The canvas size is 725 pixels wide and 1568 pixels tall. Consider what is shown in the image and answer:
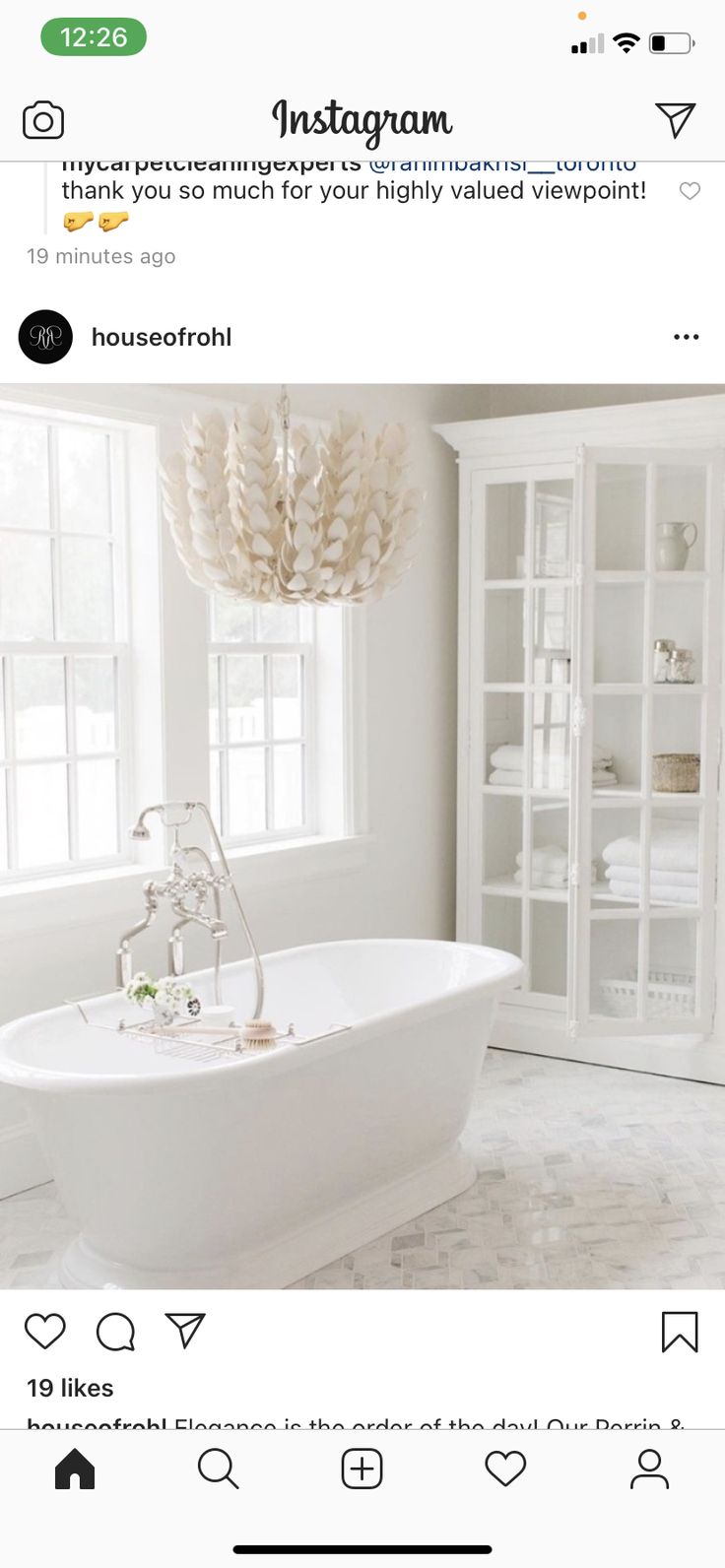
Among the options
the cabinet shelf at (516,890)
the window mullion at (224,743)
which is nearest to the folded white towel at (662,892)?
the cabinet shelf at (516,890)

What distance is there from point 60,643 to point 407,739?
55.2 inches

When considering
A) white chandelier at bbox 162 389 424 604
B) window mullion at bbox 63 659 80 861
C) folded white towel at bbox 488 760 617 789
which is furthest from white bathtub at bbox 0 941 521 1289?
folded white towel at bbox 488 760 617 789

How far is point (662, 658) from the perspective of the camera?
3986 mm

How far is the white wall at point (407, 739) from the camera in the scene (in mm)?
3982

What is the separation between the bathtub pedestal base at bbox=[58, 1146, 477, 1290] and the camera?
8.27 feet

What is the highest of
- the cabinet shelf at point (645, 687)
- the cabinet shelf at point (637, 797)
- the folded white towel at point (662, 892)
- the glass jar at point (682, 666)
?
the glass jar at point (682, 666)
